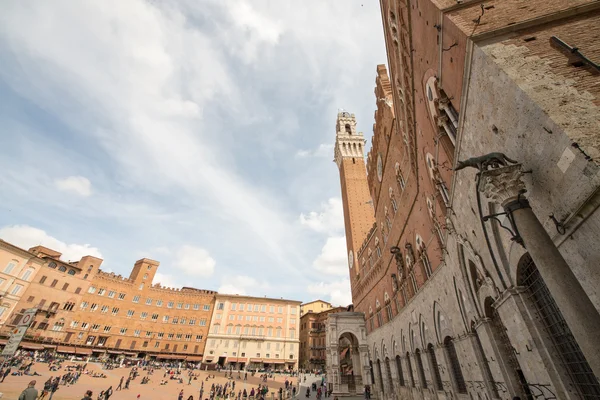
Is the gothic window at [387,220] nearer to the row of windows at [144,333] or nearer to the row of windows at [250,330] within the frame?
the row of windows at [250,330]

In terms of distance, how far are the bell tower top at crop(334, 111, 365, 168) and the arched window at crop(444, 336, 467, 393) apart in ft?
112

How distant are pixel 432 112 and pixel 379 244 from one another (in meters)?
16.4

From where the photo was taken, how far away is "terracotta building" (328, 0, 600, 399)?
3.93 m

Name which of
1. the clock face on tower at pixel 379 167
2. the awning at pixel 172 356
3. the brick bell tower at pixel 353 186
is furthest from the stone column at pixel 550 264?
the awning at pixel 172 356

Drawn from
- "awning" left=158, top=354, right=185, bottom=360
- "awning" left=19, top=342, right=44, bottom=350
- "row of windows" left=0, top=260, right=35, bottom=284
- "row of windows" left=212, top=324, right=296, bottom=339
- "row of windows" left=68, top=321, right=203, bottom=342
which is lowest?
"awning" left=19, top=342, right=44, bottom=350

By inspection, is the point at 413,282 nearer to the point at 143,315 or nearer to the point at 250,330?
the point at 250,330

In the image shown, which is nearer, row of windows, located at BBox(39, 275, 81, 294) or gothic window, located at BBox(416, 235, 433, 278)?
gothic window, located at BBox(416, 235, 433, 278)

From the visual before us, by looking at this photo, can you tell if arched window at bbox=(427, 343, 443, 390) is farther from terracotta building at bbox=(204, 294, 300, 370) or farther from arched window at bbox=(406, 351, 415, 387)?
terracotta building at bbox=(204, 294, 300, 370)

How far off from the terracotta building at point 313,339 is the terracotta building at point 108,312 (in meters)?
21.5

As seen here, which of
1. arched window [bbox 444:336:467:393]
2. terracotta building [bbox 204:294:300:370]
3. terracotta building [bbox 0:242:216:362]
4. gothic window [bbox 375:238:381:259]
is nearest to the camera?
arched window [bbox 444:336:467:393]

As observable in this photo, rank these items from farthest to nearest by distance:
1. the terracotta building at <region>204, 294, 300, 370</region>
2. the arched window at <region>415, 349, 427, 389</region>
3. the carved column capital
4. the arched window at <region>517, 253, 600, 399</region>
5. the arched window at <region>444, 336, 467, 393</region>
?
the terracotta building at <region>204, 294, 300, 370</region> → the arched window at <region>415, 349, 427, 389</region> → the arched window at <region>444, 336, 467, 393</region> → the arched window at <region>517, 253, 600, 399</region> → the carved column capital

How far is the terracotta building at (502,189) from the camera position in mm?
3928

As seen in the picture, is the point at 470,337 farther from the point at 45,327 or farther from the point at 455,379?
the point at 45,327

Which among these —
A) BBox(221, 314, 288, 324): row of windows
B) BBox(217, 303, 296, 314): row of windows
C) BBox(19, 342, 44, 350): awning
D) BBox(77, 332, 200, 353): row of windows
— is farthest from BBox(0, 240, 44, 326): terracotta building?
BBox(217, 303, 296, 314): row of windows
